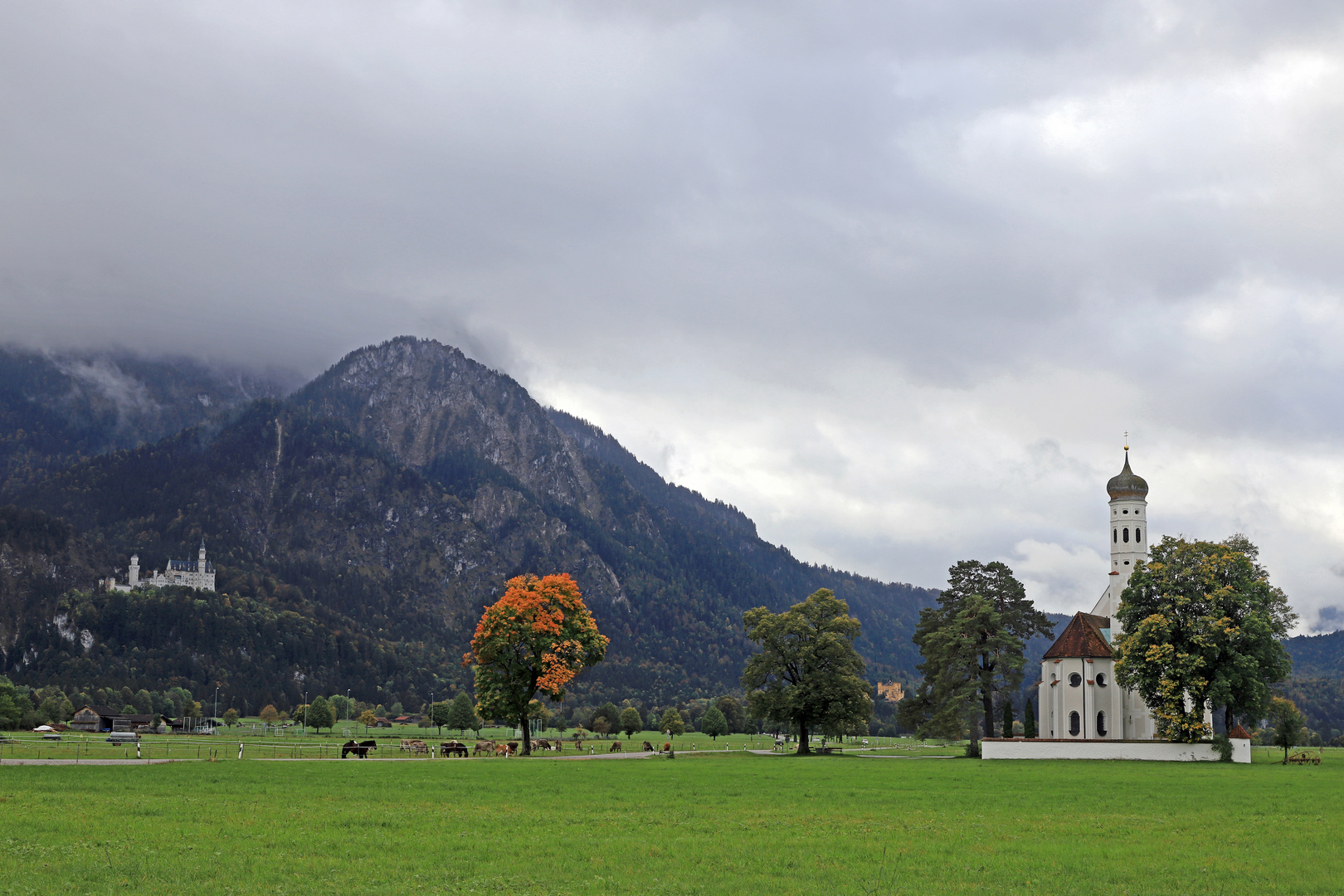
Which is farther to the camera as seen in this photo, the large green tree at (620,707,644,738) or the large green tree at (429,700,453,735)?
the large green tree at (620,707,644,738)

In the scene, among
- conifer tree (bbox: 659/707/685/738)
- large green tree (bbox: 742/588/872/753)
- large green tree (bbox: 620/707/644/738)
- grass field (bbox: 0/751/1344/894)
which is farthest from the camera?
conifer tree (bbox: 659/707/685/738)

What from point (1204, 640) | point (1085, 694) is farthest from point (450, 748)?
point (1085, 694)

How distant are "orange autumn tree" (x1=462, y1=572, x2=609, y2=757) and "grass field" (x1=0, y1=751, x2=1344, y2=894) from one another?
1273 inches

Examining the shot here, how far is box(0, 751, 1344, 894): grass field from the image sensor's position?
785 inches

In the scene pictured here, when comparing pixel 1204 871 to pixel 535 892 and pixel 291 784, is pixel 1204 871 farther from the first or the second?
pixel 291 784

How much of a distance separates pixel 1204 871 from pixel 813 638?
65.6m

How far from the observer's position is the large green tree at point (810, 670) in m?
84.5

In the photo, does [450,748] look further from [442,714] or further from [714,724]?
[442,714]

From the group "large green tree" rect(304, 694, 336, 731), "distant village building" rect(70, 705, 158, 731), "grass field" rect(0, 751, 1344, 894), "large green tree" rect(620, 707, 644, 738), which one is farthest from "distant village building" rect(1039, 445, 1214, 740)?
"distant village building" rect(70, 705, 158, 731)

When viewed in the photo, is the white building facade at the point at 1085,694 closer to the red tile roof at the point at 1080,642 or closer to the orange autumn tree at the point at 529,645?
the red tile roof at the point at 1080,642

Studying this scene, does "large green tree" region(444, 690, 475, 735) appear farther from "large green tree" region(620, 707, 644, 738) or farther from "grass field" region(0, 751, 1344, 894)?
"grass field" region(0, 751, 1344, 894)

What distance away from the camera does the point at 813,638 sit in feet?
286

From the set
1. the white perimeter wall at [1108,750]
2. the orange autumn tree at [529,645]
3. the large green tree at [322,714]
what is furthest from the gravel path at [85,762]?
the large green tree at [322,714]

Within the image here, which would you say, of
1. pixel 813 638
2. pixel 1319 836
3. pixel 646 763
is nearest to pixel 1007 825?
pixel 1319 836
